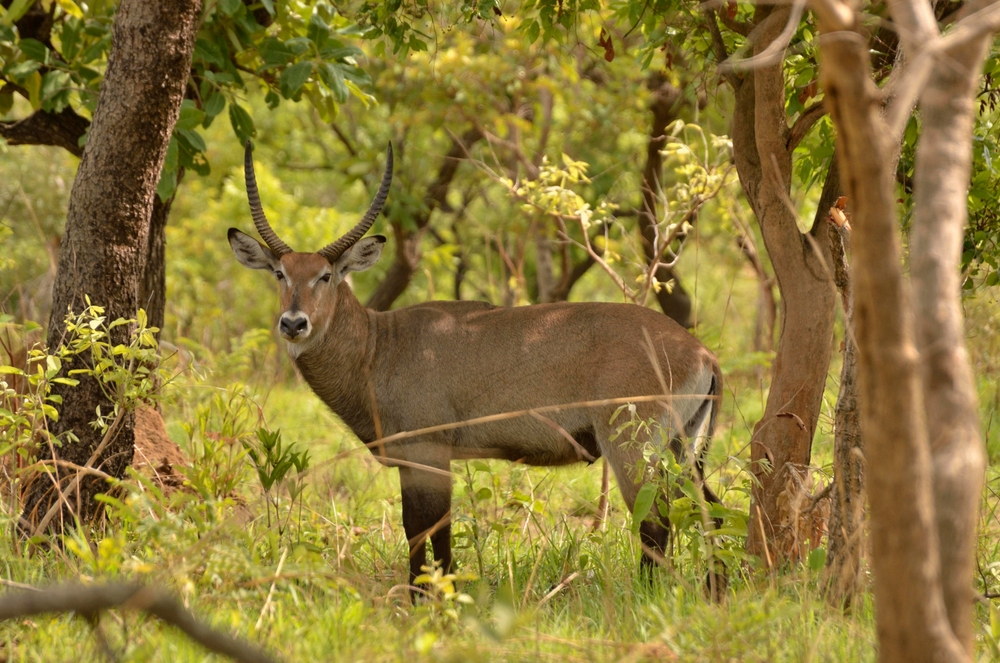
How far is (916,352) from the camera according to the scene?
223 cm

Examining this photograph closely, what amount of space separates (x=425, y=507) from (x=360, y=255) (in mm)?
1622

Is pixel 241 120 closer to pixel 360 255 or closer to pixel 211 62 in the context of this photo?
pixel 211 62

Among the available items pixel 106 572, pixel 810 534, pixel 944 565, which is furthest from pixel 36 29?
pixel 944 565

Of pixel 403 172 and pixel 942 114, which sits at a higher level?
pixel 403 172

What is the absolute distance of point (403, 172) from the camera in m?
10.5

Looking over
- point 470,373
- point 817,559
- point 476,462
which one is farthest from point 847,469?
point 470,373

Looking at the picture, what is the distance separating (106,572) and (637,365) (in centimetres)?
265

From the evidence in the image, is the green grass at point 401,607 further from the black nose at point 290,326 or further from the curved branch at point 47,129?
the curved branch at point 47,129

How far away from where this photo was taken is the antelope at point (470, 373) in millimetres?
4961

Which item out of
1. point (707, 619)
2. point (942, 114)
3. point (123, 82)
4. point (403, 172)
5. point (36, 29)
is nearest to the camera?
point (942, 114)

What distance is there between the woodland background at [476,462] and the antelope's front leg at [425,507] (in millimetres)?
160

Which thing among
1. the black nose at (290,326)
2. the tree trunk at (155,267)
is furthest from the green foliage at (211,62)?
the black nose at (290,326)

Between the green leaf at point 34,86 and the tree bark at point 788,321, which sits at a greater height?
the green leaf at point 34,86

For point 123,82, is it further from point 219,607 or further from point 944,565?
point 944,565
